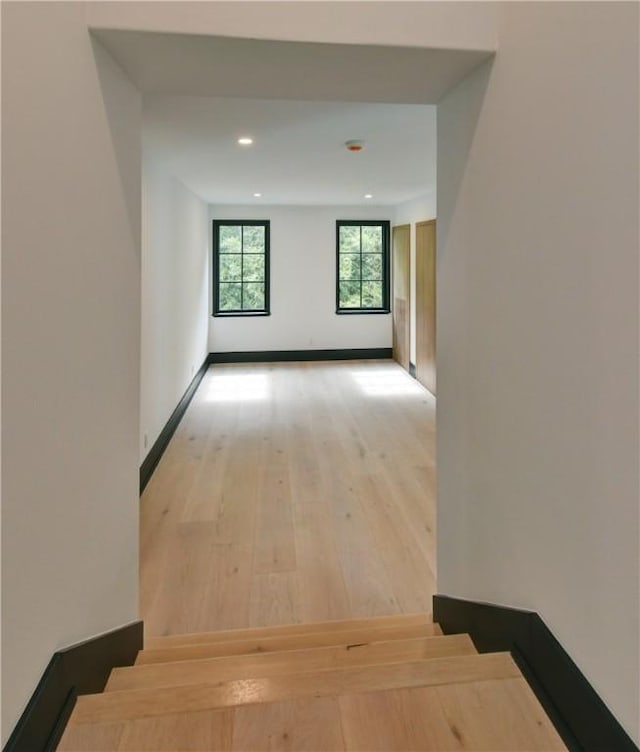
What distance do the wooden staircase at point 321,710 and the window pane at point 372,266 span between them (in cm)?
732

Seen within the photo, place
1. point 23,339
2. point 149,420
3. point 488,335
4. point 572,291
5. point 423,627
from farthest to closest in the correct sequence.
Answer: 1. point 149,420
2. point 423,627
3. point 488,335
4. point 572,291
5. point 23,339

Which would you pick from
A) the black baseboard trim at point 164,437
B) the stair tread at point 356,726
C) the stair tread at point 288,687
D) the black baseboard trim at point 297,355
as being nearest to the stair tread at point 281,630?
the stair tread at point 288,687

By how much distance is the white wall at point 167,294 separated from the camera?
12.8ft

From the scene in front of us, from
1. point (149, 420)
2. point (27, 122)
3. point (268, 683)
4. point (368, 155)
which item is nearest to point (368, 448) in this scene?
point (149, 420)

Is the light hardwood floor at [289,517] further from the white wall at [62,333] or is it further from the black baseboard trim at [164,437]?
the white wall at [62,333]

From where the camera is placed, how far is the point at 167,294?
4789mm

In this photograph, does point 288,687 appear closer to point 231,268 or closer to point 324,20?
point 324,20

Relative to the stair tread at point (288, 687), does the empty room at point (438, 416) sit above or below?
above

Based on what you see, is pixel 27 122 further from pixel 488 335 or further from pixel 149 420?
pixel 149 420

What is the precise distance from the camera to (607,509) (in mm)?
1106

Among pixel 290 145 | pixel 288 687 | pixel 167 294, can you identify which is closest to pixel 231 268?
pixel 167 294

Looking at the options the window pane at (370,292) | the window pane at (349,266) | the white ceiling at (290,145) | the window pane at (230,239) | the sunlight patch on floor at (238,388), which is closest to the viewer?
the white ceiling at (290,145)

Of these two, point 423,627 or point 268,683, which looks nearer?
point 268,683

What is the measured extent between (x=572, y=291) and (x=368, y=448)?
3510 mm
